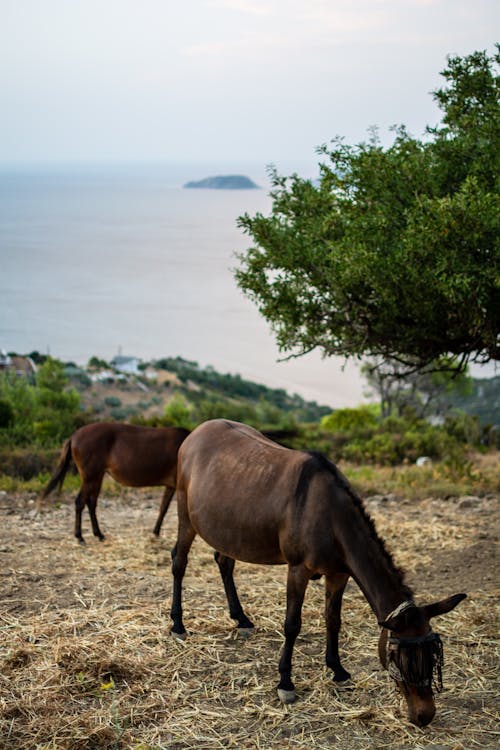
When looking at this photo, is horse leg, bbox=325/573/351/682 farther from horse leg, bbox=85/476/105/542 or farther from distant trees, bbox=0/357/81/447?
distant trees, bbox=0/357/81/447

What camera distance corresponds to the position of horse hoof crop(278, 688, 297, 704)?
17.4 ft

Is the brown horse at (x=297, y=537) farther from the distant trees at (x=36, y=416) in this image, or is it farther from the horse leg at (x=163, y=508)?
the distant trees at (x=36, y=416)

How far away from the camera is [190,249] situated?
134 meters

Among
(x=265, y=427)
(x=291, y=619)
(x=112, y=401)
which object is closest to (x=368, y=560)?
(x=291, y=619)

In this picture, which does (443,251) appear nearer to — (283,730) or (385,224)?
(385,224)

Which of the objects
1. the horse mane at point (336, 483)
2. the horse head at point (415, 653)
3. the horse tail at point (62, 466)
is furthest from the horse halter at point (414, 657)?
the horse tail at point (62, 466)

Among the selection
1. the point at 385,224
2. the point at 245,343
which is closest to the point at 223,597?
the point at 385,224

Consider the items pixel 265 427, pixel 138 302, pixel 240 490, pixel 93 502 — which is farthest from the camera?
pixel 138 302

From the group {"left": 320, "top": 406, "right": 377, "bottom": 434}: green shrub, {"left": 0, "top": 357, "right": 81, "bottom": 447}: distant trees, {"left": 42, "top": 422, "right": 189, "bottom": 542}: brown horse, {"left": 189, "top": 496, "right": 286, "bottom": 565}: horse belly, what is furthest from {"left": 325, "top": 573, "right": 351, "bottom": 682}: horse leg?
{"left": 320, "top": 406, "right": 377, "bottom": 434}: green shrub

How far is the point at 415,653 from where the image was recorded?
4457 mm

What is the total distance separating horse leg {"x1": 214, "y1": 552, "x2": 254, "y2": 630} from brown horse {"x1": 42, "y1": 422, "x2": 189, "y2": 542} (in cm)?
262

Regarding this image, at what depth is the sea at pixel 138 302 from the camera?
6650 centimetres

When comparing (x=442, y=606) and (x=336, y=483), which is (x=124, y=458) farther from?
(x=442, y=606)

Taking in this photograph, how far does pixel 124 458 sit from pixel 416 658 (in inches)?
211
